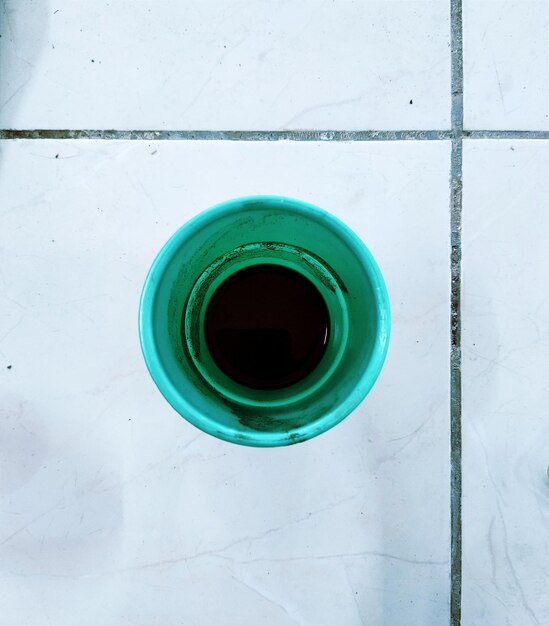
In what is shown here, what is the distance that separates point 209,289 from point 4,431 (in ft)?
1.14

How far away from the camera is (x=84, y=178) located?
29.2 inches

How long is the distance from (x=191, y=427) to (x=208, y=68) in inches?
18.4

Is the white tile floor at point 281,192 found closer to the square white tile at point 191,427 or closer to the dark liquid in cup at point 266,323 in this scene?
the square white tile at point 191,427

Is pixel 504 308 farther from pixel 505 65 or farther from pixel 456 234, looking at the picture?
pixel 505 65

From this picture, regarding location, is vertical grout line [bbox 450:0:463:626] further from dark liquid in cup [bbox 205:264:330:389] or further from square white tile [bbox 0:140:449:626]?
dark liquid in cup [bbox 205:264:330:389]

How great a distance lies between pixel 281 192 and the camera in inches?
28.9

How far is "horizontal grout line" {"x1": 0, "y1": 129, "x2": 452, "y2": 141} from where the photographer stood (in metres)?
0.74

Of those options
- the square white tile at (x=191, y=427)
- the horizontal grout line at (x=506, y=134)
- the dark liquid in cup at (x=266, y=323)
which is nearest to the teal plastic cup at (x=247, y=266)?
the dark liquid in cup at (x=266, y=323)

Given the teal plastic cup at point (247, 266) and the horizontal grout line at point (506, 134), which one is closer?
the teal plastic cup at point (247, 266)

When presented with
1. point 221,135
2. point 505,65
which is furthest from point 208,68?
point 505,65

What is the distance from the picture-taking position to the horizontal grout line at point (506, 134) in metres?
0.75

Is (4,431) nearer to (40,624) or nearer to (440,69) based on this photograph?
(40,624)

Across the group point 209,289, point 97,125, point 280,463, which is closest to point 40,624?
point 280,463

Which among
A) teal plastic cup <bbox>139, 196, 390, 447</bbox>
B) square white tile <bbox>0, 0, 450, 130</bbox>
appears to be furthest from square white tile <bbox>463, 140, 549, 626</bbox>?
teal plastic cup <bbox>139, 196, 390, 447</bbox>
